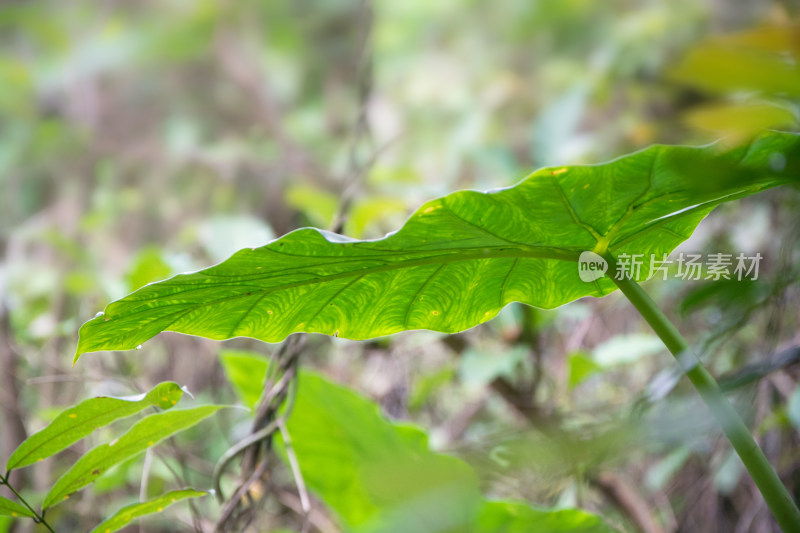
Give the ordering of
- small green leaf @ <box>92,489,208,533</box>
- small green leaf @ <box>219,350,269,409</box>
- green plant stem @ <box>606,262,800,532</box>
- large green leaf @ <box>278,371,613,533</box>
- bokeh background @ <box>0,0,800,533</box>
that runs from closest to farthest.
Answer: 1. green plant stem @ <box>606,262,800,532</box>
2. small green leaf @ <box>92,489,208,533</box>
3. large green leaf @ <box>278,371,613,533</box>
4. small green leaf @ <box>219,350,269,409</box>
5. bokeh background @ <box>0,0,800,533</box>

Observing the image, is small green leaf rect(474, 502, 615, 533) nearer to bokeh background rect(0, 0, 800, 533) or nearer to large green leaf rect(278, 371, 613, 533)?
large green leaf rect(278, 371, 613, 533)

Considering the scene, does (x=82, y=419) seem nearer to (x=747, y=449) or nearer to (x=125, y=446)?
(x=125, y=446)

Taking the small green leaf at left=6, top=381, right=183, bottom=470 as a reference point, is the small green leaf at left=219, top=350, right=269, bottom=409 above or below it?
above

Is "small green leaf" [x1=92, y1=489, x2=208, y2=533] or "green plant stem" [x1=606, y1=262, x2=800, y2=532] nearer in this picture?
"green plant stem" [x1=606, y1=262, x2=800, y2=532]

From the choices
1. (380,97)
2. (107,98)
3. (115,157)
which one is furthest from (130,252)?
(380,97)

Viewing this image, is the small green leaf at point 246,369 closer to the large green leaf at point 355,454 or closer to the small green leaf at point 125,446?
the large green leaf at point 355,454

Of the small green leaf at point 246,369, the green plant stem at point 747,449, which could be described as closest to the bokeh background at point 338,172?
the small green leaf at point 246,369

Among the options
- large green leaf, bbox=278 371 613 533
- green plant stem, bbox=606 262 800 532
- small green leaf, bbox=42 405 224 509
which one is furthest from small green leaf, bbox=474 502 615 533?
small green leaf, bbox=42 405 224 509
